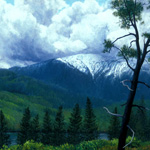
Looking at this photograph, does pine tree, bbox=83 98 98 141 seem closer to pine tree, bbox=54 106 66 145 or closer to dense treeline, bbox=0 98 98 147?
dense treeline, bbox=0 98 98 147

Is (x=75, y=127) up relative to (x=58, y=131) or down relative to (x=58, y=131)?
up

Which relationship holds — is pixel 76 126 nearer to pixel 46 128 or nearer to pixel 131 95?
pixel 46 128

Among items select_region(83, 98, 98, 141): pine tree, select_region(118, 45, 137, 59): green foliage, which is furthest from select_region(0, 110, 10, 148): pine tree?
select_region(118, 45, 137, 59): green foliage

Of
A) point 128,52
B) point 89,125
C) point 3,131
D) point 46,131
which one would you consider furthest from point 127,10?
point 3,131

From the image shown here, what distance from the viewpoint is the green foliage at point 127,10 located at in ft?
39.9

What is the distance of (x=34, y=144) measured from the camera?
43.2ft

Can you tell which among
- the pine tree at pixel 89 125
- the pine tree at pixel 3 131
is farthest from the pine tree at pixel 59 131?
the pine tree at pixel 3 131

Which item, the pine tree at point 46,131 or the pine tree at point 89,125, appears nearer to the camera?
the pine tree at point 89,125

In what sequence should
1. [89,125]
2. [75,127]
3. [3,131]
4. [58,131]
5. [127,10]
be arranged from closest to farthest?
[127,10] < [89,125] < [75,127] < [58,131] < [3,131]

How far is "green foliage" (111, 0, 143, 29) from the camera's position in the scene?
12172 millimetres

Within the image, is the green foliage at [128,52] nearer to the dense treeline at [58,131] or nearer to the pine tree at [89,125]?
the pine tree at [89,125]

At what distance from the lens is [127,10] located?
1220 cm

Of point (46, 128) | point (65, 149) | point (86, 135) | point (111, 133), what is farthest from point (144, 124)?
point (65, 149)

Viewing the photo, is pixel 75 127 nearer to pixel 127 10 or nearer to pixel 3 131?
pixel 3 131
